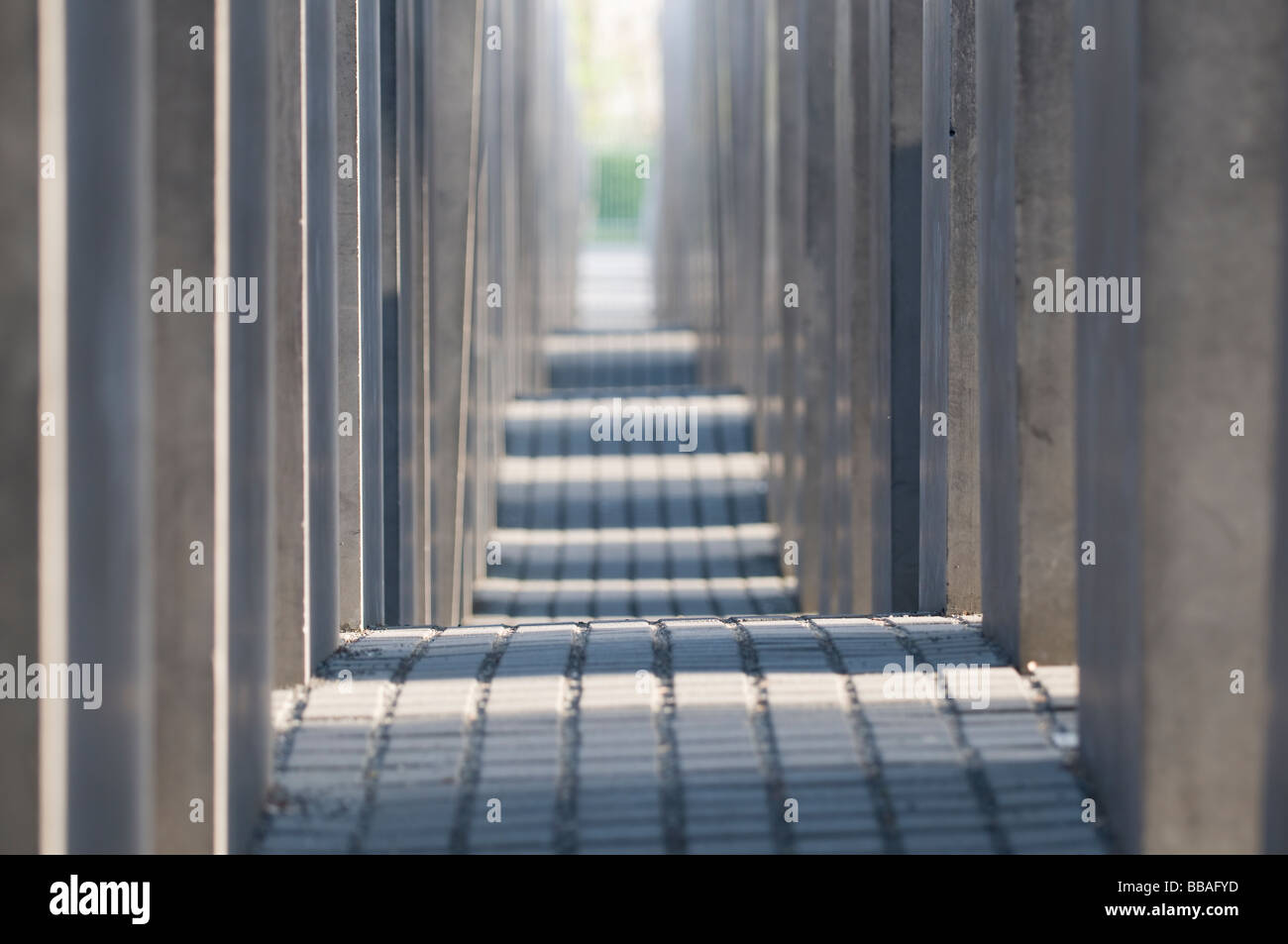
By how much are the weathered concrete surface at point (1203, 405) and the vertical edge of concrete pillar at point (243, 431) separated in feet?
6.70

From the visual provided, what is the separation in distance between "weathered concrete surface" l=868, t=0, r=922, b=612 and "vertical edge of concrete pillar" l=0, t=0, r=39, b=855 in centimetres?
517

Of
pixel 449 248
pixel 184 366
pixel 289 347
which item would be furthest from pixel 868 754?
pixel 449 248

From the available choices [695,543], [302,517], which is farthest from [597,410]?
[302,517]

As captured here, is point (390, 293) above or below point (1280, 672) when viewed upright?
above

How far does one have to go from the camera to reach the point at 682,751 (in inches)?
178

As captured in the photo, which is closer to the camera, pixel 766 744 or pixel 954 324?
pixel 766 744

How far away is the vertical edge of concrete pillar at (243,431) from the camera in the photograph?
3930 millimetres

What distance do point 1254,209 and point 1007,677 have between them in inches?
69.6

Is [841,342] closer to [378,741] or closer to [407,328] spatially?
[407,328]

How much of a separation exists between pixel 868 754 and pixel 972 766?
27 cm

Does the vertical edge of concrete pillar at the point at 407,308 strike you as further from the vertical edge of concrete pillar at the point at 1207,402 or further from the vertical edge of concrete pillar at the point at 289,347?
the vertical edge of concrete pillar at the point at 1207,402

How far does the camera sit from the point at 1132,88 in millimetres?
3910

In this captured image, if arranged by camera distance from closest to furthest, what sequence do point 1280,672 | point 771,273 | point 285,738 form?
point 1280,672 → point 285,738 → point 771,273
